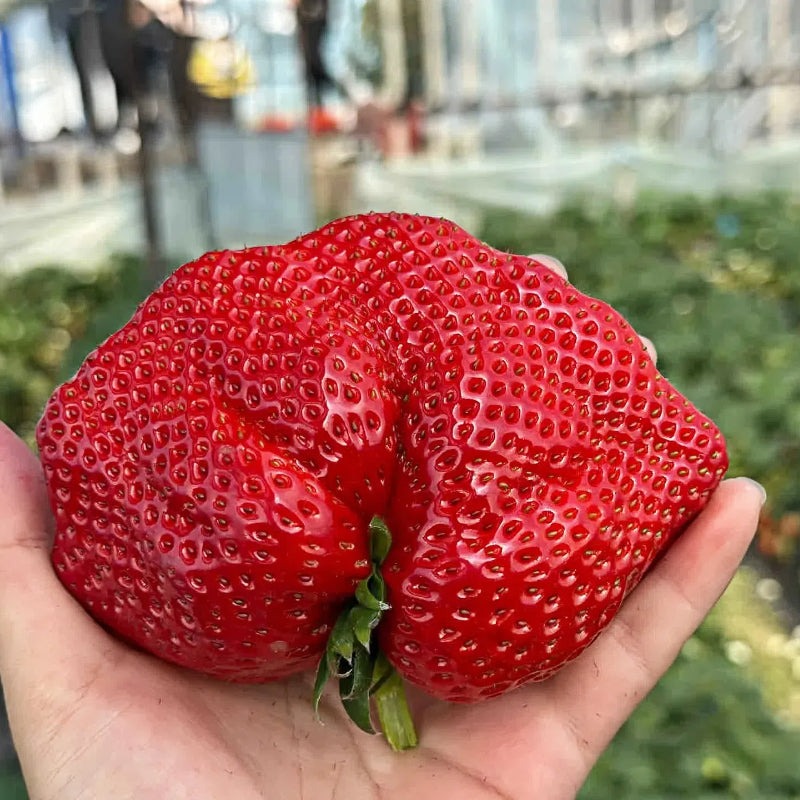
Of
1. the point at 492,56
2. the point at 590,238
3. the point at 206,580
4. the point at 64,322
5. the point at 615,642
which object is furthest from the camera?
the point at 492,56

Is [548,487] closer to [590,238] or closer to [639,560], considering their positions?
[639,560]

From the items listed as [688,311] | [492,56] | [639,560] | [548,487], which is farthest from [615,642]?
[492,56]

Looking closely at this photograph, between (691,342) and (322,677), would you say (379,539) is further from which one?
(691,342)

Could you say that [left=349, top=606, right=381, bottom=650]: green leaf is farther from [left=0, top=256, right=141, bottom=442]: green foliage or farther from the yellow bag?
the yellow bag

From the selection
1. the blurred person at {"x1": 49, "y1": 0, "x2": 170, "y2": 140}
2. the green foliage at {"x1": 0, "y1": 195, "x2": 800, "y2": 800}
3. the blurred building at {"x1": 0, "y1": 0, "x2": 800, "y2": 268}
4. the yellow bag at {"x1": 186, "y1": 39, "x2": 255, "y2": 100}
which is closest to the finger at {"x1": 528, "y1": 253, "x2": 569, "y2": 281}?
the green foliage at {"x1": 0, "y1": 195, "x2": 800, "y2": 800}

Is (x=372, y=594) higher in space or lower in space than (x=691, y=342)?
higher

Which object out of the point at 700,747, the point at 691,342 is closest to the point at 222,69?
the point at 691,342
